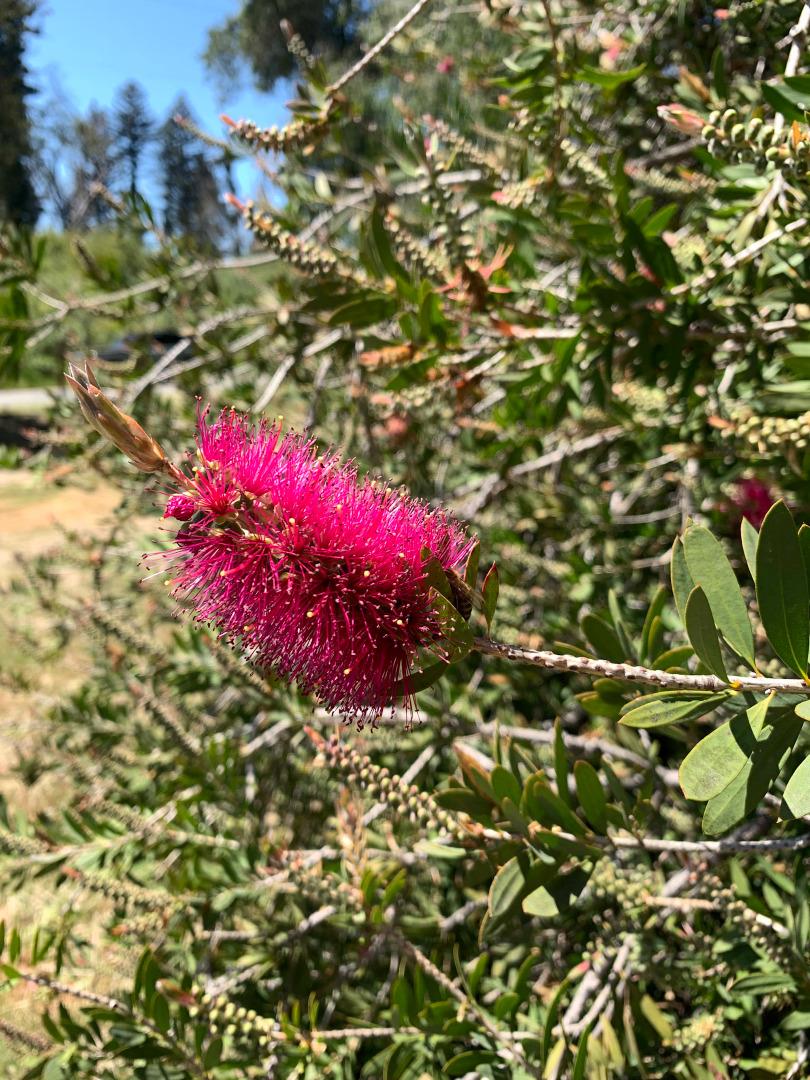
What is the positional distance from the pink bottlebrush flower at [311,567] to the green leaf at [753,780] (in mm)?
323

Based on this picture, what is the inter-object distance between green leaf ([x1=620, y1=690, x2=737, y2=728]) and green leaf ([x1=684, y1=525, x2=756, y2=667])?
60 millimetres

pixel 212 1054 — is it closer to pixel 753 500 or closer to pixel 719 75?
pixel 753 500

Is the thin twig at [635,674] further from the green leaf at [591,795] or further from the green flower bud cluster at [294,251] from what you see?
the green flower bud cluster at [294,251]

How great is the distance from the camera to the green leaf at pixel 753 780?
0.73m

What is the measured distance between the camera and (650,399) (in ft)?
5.53

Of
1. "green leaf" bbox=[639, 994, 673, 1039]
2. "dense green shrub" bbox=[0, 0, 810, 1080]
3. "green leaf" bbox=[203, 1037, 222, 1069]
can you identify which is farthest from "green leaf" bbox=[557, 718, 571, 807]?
"green leaf" bbox=[203, 1037, 222, 1069]

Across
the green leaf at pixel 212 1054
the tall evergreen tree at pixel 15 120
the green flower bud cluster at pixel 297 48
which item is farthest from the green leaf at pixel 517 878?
the tall evergreen tree at pixel 15 120

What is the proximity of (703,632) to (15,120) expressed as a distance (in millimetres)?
18209

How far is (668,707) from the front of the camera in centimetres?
75

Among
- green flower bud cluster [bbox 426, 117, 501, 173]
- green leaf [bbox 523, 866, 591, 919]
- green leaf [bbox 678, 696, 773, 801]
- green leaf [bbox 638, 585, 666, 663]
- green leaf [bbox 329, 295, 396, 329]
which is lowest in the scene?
green leaf [bbox 523, 866, 591, 919]

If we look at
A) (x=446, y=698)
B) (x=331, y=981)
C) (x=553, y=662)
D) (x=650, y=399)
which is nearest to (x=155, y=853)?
(x=331, y=981)

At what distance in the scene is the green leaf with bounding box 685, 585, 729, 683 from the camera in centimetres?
69

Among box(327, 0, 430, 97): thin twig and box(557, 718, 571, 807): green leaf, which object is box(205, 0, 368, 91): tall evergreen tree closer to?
box(327, 0, 430, 97): thin twig

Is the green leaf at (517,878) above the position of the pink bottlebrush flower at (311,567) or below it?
below
